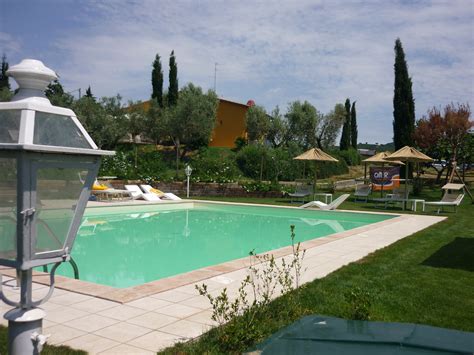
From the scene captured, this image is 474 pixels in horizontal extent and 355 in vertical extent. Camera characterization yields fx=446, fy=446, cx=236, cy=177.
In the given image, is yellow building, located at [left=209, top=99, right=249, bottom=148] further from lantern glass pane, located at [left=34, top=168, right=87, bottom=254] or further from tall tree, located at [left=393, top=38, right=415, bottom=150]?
lantern glass pane, located at [left=34, top=168, right=87, bottom=254]

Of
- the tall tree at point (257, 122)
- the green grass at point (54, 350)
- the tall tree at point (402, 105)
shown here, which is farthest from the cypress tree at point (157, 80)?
the green grass at point (54, 350)

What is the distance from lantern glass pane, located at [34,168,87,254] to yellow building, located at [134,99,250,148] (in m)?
36.0

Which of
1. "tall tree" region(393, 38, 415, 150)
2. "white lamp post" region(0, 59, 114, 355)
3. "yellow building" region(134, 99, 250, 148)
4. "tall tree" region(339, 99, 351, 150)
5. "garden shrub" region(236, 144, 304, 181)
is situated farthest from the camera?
"yellow building" region(134, 99, 250, 148)

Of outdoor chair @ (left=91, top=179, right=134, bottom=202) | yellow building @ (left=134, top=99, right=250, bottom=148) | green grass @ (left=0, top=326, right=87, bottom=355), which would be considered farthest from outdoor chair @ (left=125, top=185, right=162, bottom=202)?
yellow building @ (left=134, top=99, right=250, bottom=148)

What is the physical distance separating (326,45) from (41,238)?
1437cm

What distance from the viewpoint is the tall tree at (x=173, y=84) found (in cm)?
3316

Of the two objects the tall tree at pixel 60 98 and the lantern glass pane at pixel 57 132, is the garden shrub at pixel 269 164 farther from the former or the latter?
the lantern glass pane at pixel 57 132

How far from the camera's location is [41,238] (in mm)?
2111

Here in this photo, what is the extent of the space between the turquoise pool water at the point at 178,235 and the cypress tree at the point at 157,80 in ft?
60.8

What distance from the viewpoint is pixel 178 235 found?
11.4 m

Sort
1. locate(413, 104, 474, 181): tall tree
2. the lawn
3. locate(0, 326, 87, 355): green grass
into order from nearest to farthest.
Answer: locate(0, 326, 87, 355): green grass, the lawn, locate(413, 104, 474, 181): tall tree

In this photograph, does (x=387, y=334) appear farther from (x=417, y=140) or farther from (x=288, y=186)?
(x=417, y=140)

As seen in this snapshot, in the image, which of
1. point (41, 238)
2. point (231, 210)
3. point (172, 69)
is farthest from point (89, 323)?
point (172, 69)

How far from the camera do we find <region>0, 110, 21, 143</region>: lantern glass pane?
2.04m
